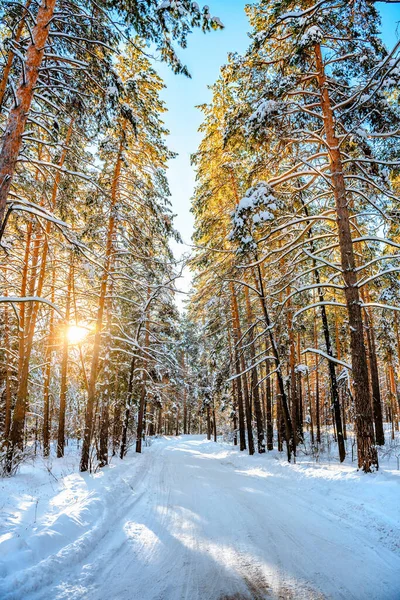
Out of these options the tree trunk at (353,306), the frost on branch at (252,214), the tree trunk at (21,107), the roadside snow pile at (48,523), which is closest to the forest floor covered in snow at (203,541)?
the roadside snow pile at (48,523)

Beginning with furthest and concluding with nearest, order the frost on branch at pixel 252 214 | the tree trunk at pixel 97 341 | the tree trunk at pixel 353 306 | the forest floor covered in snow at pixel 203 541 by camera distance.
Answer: the tree trunk at pixel 97 341 → the frost on branch at pixel 252 214 → the tree trunk at pixel 353 306 → the forest floor covered in snow at pixel 203 541

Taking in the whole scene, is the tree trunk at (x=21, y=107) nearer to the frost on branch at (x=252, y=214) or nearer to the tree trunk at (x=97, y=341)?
the tree trunk at (x=97, y=341)

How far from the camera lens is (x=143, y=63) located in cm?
1038

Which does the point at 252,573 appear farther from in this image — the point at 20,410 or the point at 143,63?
the point at 143,63

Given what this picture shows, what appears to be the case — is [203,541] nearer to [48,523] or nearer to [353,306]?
[48,523]

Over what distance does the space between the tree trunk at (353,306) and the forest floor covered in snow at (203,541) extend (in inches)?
23.7

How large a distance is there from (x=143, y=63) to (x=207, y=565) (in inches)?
545

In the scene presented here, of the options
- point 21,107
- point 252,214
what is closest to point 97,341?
point 252,214

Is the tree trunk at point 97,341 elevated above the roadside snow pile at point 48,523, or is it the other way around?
the tree trunk at point 97,341

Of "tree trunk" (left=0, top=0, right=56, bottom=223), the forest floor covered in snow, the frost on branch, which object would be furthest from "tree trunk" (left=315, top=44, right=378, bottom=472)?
"tree trunk" (left=0, top=0, right=56, bottom=223)

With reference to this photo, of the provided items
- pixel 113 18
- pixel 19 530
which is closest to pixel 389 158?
pixel 113 18

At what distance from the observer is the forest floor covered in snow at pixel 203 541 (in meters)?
3.10

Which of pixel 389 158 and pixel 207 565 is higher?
pixel 389 158

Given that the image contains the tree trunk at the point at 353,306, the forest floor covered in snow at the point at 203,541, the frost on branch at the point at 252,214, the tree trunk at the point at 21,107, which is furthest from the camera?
the frost on branch at the point at 252,214
